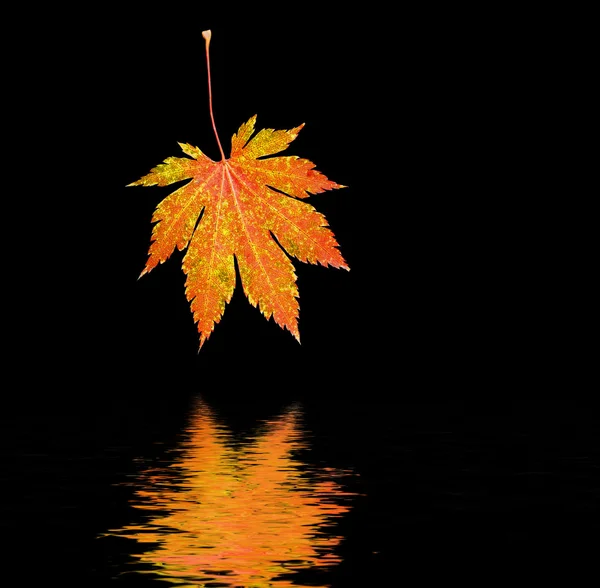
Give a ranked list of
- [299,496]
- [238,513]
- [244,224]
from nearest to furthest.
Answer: [244,224], [238,513], [299,496]

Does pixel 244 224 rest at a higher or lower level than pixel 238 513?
higher

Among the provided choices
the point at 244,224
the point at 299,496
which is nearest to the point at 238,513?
the point at 299,496

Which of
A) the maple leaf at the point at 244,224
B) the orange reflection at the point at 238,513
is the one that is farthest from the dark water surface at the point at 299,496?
the maple leaf at the point at 244,224

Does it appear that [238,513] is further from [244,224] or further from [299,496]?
[244,224]

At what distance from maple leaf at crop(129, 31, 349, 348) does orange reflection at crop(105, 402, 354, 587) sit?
3.75ft

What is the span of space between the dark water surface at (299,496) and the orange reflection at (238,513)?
1 cm

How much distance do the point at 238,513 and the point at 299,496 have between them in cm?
54

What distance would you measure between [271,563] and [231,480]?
6.61 feet

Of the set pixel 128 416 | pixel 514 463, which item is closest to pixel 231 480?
pixel 514 463

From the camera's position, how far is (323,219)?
5453mm

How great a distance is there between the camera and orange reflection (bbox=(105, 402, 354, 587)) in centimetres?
568

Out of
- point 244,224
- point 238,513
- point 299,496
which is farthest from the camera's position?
point 299,496

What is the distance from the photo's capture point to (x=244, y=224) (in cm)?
551

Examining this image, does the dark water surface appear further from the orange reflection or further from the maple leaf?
the maple leaf
